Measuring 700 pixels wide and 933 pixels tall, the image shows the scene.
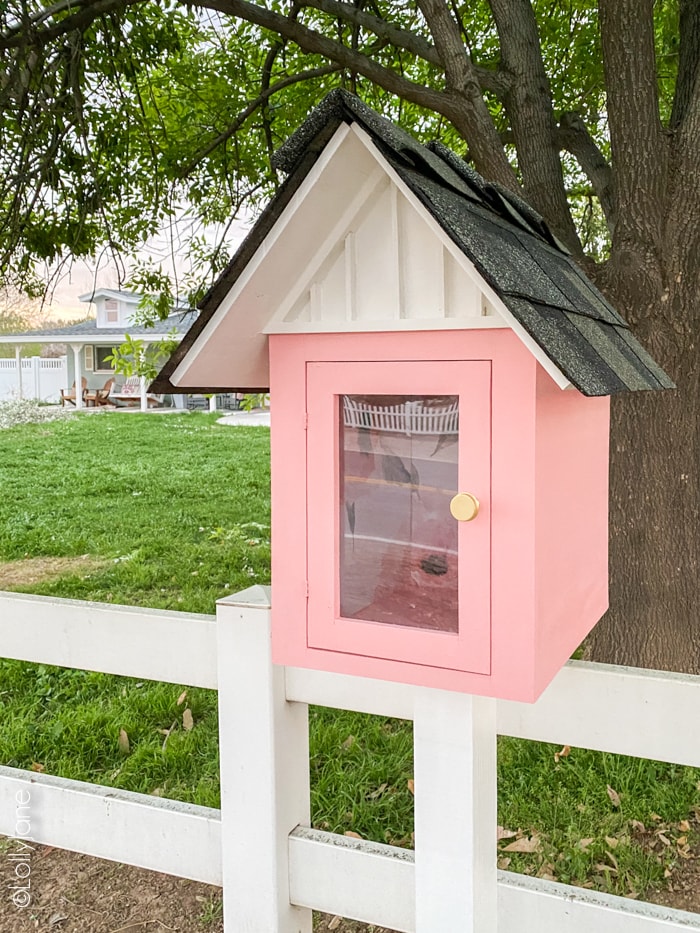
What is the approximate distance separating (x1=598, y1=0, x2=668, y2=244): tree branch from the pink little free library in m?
1.81

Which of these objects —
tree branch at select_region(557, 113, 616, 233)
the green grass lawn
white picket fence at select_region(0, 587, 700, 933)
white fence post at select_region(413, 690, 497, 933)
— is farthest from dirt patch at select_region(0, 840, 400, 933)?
tree branch at select_region(557, 113, 616, 233)

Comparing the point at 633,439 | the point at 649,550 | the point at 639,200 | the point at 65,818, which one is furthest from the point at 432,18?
the point at 65,818

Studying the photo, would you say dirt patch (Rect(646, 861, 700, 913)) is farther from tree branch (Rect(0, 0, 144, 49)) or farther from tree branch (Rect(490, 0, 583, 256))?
tree branch (Rect(0, 0, 144, 49))

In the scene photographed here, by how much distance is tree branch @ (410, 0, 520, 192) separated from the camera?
2.72 meters

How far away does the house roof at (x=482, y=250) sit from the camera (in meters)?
0.94

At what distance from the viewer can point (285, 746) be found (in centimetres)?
158

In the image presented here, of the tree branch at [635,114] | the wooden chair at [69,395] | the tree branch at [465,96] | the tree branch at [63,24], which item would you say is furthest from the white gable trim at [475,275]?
the wooden chair at [69,395]

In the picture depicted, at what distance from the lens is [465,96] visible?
2.80 meters

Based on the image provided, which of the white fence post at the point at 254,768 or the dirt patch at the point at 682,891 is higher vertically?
the white fence post at the point at 254,768

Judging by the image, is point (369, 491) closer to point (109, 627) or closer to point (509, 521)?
point (509, 521)

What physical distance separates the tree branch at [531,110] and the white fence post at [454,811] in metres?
2.28

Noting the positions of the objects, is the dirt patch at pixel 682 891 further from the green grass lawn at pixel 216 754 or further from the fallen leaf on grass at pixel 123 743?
the fallen leaf on grass at pixel 123 743

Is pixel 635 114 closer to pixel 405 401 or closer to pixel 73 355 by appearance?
pixel 405 401

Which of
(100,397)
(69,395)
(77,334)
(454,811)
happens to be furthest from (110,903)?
(77,334)
